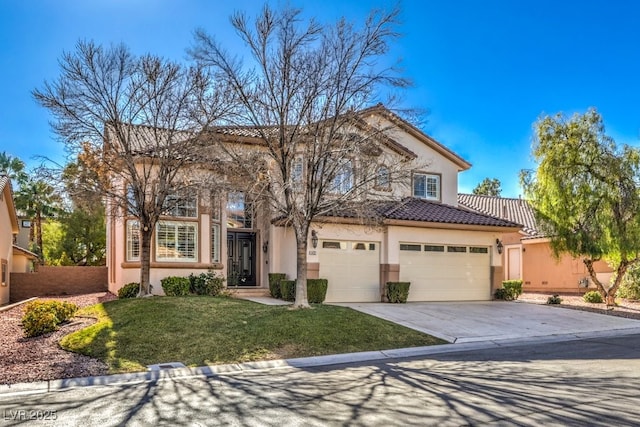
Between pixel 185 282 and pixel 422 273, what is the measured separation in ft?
30.2

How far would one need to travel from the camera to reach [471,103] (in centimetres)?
1886

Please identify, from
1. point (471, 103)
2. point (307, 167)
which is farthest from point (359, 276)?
point (471, 103)

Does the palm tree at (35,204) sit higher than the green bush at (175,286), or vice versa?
the palm tree at (35,204)

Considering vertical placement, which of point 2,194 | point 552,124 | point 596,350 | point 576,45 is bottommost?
point 596,350

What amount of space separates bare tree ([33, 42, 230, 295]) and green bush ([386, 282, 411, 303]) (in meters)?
8.10

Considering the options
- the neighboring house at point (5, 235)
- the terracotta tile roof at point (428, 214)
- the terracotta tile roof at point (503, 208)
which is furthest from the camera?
the terracotta tile roof at point (503, 208)

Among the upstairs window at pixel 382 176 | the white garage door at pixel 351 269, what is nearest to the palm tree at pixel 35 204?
the white garage door at pixel 351 269

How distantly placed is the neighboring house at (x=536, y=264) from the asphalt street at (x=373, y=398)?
1722 cm

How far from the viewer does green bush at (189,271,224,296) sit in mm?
17297

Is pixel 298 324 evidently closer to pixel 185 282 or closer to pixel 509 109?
pixel 185 282

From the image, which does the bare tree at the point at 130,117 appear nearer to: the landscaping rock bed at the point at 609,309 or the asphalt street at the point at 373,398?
the asphalt street at the point at 373,398

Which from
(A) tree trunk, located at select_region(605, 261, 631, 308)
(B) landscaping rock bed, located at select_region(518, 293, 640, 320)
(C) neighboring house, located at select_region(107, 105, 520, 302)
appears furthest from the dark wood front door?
(A) tree trunk, located at select_region(605, 261, 631, 308)

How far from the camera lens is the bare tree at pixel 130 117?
49.3 feet

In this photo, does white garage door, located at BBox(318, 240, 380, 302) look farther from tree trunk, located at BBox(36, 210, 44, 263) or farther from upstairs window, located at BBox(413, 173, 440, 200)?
tree trunk, located at BBox(36, 210, 44, 263)
